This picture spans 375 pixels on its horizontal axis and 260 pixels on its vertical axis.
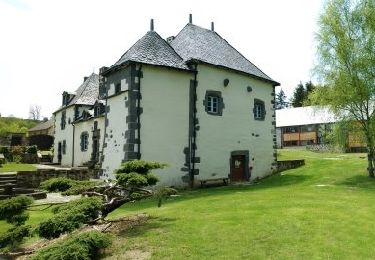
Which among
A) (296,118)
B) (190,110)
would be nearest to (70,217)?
(190,110)

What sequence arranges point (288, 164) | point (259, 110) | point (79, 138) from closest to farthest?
point (259, 110) → point (288, 164) → point (79, 138)

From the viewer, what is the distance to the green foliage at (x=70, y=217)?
848 cm

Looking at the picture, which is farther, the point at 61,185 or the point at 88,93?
the point at 88,93

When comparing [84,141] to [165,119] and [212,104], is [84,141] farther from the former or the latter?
[165,119]

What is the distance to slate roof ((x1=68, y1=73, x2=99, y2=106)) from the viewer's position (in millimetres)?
38688

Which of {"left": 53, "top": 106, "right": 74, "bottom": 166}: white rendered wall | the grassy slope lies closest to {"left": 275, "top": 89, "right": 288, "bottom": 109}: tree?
{"left": 53, "top": 106, "right": 74, "bottom": 166}: white rendered wall

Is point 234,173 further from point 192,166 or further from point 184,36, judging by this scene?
point 184,36

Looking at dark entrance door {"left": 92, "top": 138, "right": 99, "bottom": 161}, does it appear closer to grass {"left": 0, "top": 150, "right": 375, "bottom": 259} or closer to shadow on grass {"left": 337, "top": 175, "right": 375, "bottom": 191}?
grass {"left": 0, "top": 150, "right": 375, "bottom": 259}

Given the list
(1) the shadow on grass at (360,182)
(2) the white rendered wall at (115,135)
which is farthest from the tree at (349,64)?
(2) the white rendered wall at (115,135)

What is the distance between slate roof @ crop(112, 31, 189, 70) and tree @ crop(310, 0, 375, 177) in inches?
323

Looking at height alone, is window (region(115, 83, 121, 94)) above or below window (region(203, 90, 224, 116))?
above

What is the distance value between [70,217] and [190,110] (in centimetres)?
1316

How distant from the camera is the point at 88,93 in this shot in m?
39.6

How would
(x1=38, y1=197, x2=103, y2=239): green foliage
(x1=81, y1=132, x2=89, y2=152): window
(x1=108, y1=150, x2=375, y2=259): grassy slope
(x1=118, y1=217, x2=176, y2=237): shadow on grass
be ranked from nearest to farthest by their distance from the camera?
(x1=108, y1=150, x2=375, y2=259): grassy slope
(x1=38, y1=197, x2=103, y2=239): green foliage
(x1=118, y1=217, x2=176, y2=237): shadow on grass
(x1=81, y1=132, x2=89, y2=152): window
